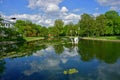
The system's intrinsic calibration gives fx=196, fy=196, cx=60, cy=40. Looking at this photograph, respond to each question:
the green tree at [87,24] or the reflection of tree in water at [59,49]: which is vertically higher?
the green tree at [87,24]

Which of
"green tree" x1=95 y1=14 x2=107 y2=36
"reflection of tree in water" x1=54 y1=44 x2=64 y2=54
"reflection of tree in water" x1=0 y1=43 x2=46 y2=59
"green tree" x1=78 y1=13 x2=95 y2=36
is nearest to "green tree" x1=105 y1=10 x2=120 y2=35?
"green tree" x1=95 y1=14 x2=107 y2=36

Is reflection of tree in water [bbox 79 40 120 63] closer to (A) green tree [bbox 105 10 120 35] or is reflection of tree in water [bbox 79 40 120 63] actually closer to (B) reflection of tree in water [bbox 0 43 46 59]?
(B) reflection of tree in water [bbox 0 43 46 59]

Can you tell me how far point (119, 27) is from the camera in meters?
109

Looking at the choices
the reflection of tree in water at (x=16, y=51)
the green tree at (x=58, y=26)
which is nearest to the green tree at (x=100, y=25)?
the green tree at (x=58, y=26)

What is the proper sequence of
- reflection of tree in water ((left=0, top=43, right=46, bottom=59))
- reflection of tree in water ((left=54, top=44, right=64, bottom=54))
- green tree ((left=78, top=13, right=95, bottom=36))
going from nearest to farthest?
reflection of tree in water ((left=0, top=43, right=46, bottom=59)), reflection of tree in water ((left=54, top=44, right=64, bottom=54)), green tree ((left=78, top=13, right=95, bottom=36))

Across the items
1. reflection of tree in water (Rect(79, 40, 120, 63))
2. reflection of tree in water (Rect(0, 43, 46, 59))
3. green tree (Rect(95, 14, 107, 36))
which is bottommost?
reflection of tree in water (Rect(79, 40, 120, 63))

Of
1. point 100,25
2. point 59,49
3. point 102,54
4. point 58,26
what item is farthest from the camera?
point 58,26

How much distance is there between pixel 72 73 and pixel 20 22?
121 metres

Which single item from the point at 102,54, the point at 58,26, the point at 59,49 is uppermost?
the point at 58,26

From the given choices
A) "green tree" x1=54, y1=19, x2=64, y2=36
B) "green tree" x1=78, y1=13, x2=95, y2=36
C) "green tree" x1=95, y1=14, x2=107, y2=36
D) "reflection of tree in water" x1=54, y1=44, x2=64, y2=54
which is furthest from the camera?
"green tree" x1=54, y1=19, x2=64, y2=36

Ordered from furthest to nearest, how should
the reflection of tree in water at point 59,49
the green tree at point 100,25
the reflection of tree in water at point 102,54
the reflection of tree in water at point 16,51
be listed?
the green tree at point 100,25 < the reflection of tree in water at point 59,49 < the reflection of tree in water at point 16,51 < the reflection of tree in water at point 102,54

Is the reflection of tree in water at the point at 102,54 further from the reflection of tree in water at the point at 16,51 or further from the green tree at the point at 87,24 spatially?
the green tree at the point at 87,24

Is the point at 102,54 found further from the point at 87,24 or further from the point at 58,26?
the point at 58,26

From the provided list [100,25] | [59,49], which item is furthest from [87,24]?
[59,49]
